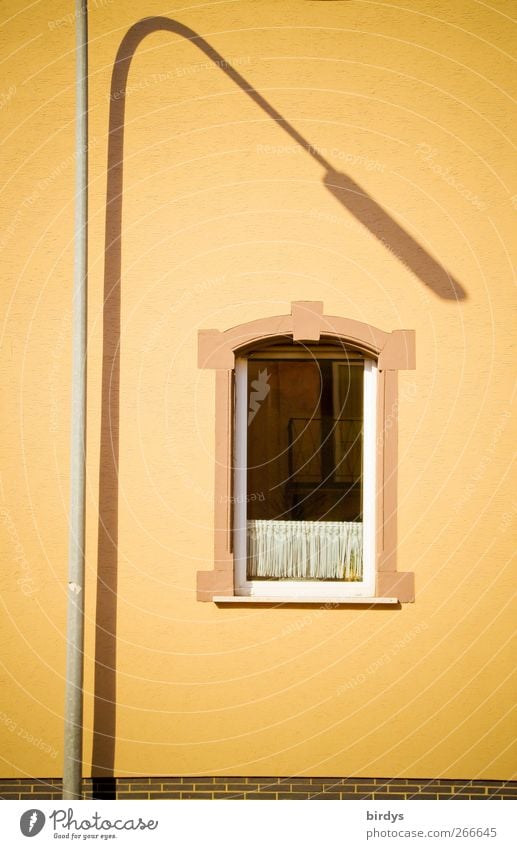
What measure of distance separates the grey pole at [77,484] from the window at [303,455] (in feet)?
2.82

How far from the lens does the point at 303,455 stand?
18.1 feet

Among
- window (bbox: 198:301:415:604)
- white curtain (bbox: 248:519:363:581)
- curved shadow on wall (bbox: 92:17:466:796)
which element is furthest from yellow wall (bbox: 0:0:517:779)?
white curtain (bbox: 248:519:363:581)

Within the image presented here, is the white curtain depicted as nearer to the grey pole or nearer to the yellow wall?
the yellow wall

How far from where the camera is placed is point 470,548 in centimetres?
527

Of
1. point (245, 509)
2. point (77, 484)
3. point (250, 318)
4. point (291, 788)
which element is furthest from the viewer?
point (245, 509)

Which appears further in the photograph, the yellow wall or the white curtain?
the white curtain

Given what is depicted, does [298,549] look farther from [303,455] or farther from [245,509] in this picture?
[303,455]

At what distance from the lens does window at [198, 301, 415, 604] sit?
5.35 metres

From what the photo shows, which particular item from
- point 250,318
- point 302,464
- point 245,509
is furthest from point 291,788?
point 250,318

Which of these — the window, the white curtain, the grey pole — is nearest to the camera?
the grey pole

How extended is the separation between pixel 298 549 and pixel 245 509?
480 millimetres

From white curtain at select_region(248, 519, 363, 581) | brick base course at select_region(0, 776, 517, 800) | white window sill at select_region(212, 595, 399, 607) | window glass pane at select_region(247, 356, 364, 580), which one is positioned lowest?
brick base course at select_region(0, 776, 517, 800)

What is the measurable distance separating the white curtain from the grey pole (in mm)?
1239

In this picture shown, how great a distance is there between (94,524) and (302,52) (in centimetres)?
363
